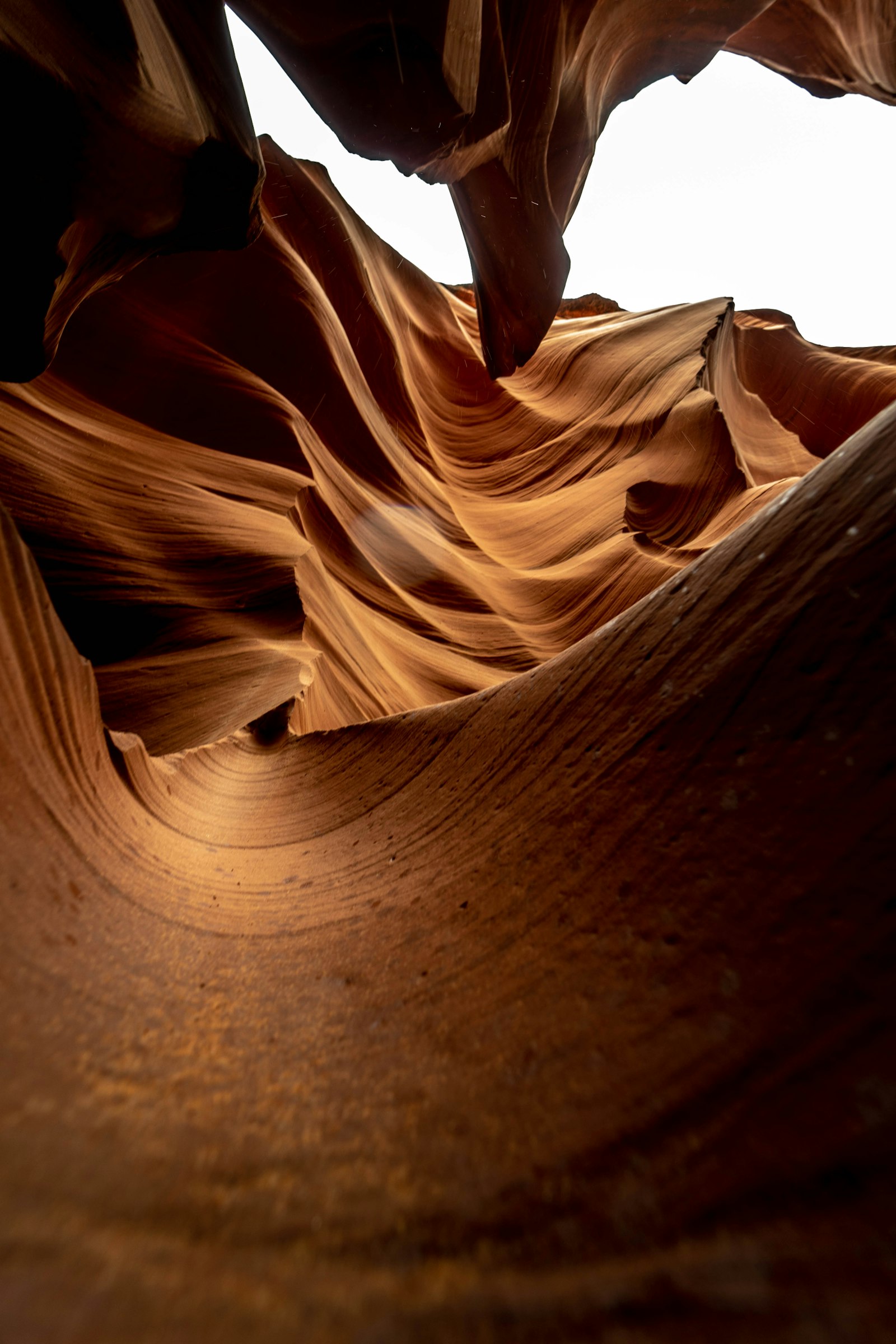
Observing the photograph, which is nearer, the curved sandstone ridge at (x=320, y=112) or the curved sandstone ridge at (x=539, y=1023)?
the curved sandstone ridge at (x=539, y=1023)

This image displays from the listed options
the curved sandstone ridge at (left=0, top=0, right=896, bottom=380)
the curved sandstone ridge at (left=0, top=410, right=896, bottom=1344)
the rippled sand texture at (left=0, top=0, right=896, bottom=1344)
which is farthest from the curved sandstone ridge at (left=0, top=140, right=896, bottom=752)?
the curved sandstone ridge at (left=0, top=410, right=896, bottom=1344)

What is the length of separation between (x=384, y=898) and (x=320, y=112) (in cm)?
216

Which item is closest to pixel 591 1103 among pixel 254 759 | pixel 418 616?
pixel 254 759

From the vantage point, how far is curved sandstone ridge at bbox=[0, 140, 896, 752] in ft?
4.72

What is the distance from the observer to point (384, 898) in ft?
2.08

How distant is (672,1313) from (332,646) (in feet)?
5.46

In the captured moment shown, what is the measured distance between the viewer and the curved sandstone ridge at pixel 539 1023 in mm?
240

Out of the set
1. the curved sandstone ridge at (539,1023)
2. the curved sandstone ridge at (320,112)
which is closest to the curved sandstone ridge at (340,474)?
the curved sandstone ridge at (320,112)

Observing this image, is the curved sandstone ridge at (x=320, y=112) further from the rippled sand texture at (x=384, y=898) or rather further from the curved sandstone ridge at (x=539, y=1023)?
the curved sandstone ridge at (x=539, y=1023)

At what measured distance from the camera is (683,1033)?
1.07ft

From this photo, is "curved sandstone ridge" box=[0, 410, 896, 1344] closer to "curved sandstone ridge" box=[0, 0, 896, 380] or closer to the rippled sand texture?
the rippled sand texture

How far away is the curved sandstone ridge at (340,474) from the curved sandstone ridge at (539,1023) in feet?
2.68

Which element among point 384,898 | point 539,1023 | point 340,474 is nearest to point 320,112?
point 340,474

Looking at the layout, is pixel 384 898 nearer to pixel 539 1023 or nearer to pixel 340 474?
pixel 539 1023
